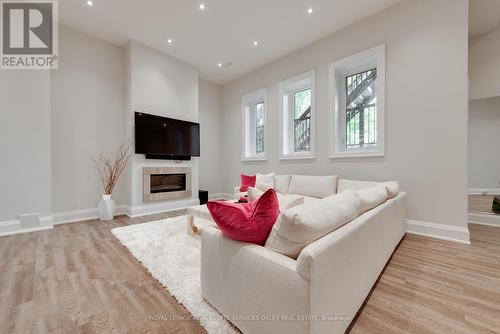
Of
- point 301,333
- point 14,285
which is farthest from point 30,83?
point 301,333

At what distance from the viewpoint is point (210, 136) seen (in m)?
6.13

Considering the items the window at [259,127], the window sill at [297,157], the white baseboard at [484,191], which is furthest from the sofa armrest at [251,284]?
the white baseboard at [484,191]

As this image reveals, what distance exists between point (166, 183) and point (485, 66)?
656cm

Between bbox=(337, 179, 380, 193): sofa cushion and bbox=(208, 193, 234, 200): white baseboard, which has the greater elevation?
bbox=(337, 179, 380, 193): sofa cushion

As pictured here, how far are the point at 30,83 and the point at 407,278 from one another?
547 centimetres

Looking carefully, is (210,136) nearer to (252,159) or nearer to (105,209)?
(252,159)

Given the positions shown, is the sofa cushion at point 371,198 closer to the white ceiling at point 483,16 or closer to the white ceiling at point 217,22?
the white ceiling at point 217,22

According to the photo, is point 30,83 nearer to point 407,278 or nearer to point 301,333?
point 301,333

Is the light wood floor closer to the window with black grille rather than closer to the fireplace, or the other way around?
the fireplace

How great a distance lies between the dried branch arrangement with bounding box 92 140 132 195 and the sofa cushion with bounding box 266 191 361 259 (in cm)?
392

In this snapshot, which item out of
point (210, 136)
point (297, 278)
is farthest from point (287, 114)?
point (297, 278)

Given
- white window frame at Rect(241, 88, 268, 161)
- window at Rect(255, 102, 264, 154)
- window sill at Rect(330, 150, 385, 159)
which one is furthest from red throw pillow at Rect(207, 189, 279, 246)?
window at Rect(255, 102, 264, 154)

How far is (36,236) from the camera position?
2918 millimetres

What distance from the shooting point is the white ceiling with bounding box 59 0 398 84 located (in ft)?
10.4
